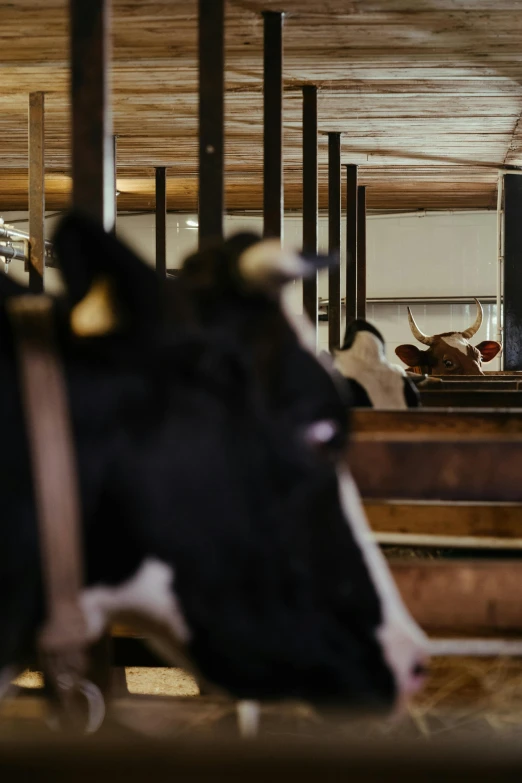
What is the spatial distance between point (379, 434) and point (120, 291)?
1950 millimetres

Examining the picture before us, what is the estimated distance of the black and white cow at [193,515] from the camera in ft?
4.00

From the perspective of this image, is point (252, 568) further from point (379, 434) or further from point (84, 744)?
point (379, 434)

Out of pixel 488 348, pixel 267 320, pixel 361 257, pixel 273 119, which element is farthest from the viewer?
pixel 361 257

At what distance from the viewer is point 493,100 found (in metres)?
7.55

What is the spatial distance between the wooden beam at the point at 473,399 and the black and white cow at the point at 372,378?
3.90 feet

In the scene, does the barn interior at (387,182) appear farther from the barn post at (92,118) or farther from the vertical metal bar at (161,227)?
the vertical metal bar at (161,227)

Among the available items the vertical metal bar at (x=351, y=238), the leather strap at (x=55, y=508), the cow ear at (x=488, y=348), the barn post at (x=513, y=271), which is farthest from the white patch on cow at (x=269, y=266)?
the barn post at (x=513, y=271)

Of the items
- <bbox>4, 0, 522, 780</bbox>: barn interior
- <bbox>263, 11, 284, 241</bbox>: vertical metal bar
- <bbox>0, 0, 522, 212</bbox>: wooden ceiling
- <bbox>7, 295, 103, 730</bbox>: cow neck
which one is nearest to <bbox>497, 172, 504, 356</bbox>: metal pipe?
<bbox>4, 0, 522, 780</bbox>: barn interior

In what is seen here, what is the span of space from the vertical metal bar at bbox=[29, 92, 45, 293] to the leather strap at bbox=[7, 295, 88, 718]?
624cm

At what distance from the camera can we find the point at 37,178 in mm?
7238

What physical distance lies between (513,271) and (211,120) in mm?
7919

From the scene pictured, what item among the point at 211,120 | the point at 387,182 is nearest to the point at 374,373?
the point at 211,120

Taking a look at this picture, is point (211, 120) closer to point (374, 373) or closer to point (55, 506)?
point (374, 373)

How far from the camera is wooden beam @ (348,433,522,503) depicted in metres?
2.78
